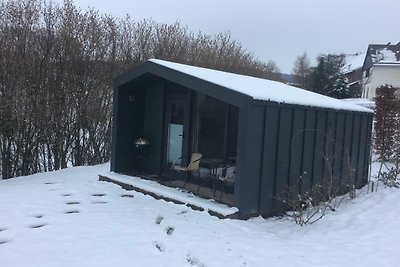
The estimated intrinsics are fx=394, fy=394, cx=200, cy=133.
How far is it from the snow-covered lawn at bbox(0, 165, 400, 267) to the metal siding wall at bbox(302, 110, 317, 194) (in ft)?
2.60

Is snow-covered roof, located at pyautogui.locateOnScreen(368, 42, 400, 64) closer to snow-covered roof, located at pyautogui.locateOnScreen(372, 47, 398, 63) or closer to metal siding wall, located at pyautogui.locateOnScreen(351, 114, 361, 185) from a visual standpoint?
snow-covered roof, located at pyautogui.locateOnScreen(372, 47, 398, 63)

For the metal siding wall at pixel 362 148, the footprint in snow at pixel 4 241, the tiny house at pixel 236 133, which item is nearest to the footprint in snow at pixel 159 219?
the tiny house at pixel 236 133

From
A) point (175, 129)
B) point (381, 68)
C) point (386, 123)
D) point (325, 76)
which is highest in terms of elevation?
point (381, 68)

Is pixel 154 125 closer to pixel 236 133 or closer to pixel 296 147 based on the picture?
pixel 236 133

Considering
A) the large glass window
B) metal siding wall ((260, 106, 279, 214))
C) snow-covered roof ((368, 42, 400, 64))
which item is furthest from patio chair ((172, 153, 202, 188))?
snow-covered roof ((368, 42, 400, 64))

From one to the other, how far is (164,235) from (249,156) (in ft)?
5.83

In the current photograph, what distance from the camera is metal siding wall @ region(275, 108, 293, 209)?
651 centimetres

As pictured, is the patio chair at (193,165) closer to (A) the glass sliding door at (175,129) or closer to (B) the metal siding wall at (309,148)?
(A) the glass sliding door at (175,129)

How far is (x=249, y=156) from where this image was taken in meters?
5.96

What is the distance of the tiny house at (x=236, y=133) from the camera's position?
6098mm

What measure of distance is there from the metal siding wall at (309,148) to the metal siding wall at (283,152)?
0.53 m

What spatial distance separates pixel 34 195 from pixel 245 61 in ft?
43.3

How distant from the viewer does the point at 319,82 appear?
31547 mm

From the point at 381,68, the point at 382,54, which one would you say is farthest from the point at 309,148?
the point at 382,54
